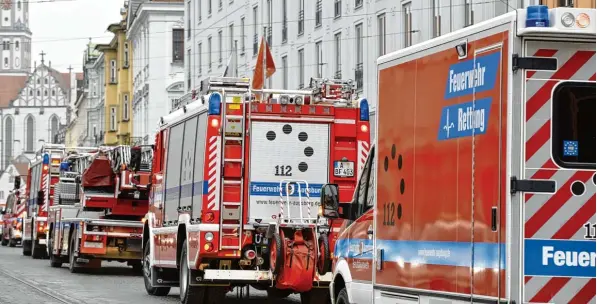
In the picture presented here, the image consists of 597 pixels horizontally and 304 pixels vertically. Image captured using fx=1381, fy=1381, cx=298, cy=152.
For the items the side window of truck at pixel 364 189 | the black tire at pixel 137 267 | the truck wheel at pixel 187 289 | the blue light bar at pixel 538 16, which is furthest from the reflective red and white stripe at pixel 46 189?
the blue light bar at pixel 538 16

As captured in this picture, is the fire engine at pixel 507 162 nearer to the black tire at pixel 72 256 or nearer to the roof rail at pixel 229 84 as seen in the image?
the roof rail at pixel 229 84

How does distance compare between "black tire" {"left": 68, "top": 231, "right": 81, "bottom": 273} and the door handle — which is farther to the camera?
"black tire" {"left": 68, "top": 231, "right": 81, "bottom": 273}

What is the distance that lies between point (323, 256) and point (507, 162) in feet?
27.9

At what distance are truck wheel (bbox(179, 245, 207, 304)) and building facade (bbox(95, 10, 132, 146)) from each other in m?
72.3

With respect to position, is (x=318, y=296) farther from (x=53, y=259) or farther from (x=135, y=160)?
(x=53, y=259)

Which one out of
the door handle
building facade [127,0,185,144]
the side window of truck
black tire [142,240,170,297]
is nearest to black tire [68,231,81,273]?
black tire [142,240,170,297]

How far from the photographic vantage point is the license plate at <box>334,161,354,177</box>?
730 inches

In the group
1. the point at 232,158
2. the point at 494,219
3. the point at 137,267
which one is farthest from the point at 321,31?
the point at 494,219

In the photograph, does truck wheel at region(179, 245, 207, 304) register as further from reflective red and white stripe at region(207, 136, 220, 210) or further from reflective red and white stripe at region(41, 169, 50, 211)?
reflective red and white stripe at region(41, 169, 50, 211)

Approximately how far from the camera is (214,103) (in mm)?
17703

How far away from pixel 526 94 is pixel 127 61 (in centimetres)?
8894

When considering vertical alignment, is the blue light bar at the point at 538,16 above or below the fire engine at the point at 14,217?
above

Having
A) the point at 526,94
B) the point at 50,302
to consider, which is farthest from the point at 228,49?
the point at 526,94

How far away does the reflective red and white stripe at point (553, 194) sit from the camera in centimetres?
922
